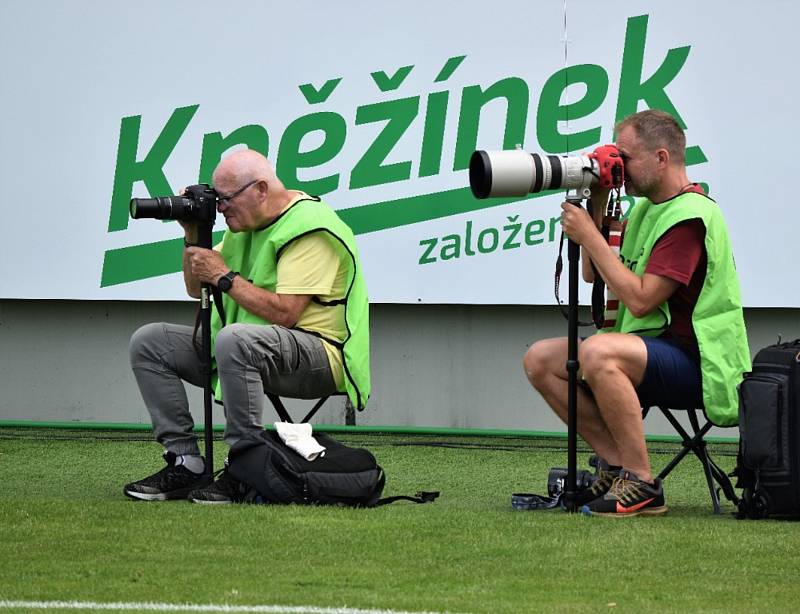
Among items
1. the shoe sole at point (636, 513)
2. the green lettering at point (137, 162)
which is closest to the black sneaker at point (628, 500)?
the shoe sole at point (636, 513)

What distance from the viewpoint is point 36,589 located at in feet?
9.68

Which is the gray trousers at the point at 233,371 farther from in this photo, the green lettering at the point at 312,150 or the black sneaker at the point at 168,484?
the green lettering at the point at 312,150

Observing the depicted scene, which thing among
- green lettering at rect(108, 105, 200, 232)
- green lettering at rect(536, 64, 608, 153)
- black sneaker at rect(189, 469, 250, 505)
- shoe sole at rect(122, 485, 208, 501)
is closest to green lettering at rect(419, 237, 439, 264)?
green lettering at rect(536, 64, 608, 153)

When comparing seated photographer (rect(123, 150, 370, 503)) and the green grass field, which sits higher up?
seated photographer (rect(123, 150, 370, 503))

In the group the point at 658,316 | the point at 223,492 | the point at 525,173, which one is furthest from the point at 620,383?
the point at 223,492

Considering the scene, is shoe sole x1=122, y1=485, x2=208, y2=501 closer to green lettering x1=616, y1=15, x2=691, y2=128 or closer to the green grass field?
the green grass field

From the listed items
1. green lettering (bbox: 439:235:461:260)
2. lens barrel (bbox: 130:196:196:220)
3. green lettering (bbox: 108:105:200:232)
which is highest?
green lettering (bbox: 108:105:200:232)

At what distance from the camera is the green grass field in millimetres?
2900

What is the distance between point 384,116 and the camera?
622cm

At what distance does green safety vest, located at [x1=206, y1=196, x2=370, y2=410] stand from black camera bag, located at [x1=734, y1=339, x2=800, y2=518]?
3.66 ft

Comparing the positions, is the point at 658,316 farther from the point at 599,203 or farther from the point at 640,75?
the point at 640,75

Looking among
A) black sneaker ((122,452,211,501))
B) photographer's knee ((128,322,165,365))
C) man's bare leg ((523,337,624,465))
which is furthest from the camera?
photographer's knee ((128,322,165,365))

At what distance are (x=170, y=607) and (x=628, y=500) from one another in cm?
164

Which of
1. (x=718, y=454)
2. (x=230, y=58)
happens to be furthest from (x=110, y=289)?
(x=718, y=454)
